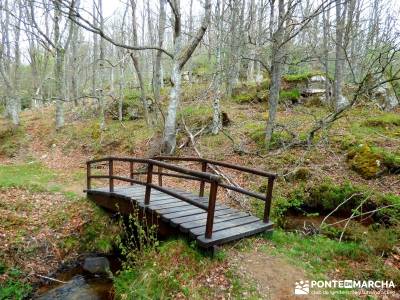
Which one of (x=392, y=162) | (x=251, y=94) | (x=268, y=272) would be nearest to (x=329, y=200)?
(x=392, y=162)

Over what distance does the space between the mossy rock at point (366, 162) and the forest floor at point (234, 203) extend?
0.07 m

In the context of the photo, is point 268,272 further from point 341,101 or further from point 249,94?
point 249,94

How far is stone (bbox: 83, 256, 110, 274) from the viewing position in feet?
21.8

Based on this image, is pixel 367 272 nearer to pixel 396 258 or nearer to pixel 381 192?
pixel 396 258

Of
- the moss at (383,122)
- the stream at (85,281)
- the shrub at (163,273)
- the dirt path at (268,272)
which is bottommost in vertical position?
the stream at (85,281)

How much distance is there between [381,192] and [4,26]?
24.4 meters

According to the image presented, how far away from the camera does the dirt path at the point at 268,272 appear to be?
172 inches

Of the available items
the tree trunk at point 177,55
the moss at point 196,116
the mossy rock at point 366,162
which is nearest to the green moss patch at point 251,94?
the moss at point 196,116

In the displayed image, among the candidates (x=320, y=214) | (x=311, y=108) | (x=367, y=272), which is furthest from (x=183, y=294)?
(x=311, y=108)

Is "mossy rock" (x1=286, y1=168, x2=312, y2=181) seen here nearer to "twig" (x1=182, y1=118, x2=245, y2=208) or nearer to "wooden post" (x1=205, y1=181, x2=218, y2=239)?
"twig" (x1=182, y1=118, x2=245, y2=208)

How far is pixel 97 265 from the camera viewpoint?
679cm

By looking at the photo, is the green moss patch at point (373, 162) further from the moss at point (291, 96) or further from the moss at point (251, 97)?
the moss at point (251, 97)

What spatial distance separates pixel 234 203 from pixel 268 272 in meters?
3.76

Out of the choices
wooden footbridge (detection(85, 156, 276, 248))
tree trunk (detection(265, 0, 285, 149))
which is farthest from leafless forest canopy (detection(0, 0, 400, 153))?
wooden footbridge (detection(85, 156, 276, 248))
